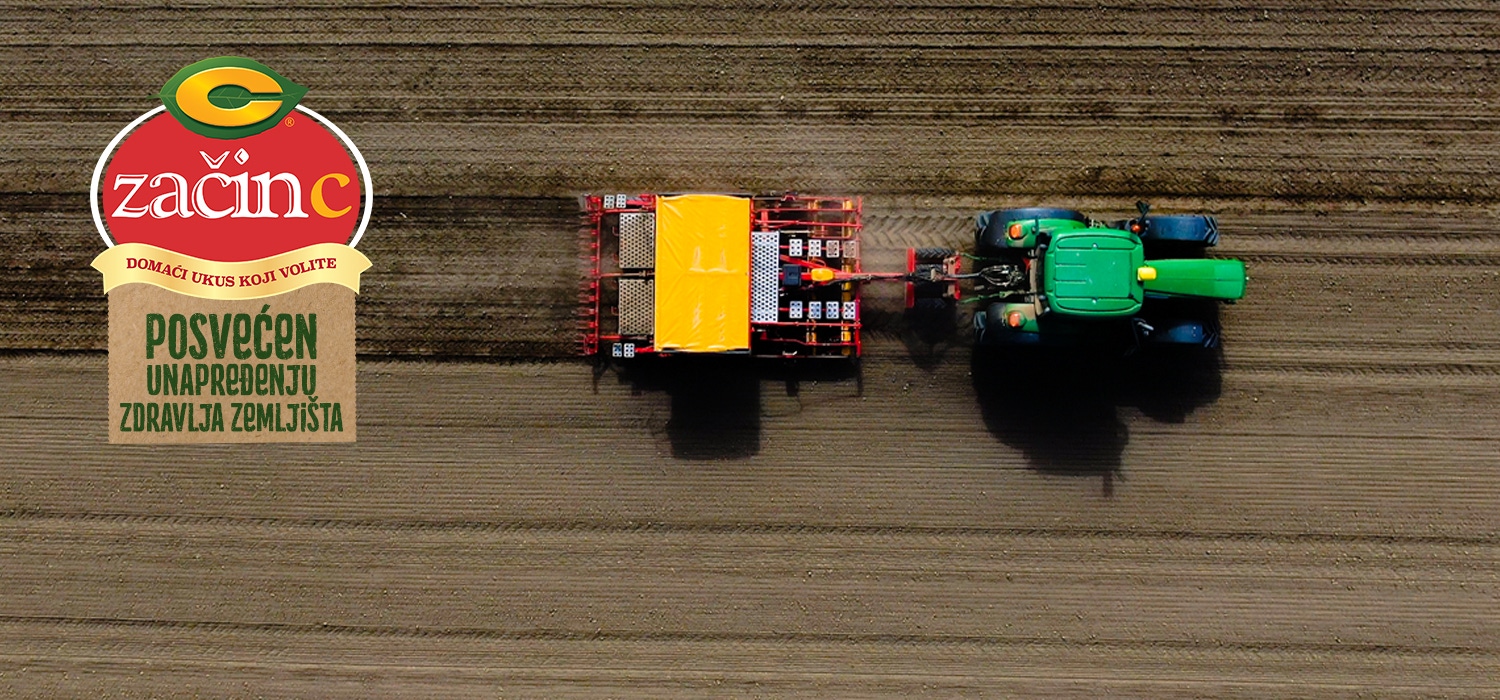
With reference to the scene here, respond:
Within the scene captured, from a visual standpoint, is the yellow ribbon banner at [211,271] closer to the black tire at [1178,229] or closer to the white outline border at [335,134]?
the white outline border at [335,134]

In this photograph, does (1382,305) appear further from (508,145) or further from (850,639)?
(508,145)

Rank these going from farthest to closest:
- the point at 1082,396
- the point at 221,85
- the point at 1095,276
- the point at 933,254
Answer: the point at 221,85, the point at 1082,396, the point at 933,254, the point at 1095,276

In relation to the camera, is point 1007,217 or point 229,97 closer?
point 1007,217

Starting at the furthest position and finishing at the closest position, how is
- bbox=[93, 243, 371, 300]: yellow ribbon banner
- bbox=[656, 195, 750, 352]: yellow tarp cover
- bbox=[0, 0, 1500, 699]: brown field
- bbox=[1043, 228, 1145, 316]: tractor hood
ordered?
bbox=[93, 243, 371, 300]: yellow ribbon banner
bbox=[0, 0, 1500, 699]: brown field
bbox=[656, 195, 750, 352]: yellow tarp cover
bbox=[1043, 228, 1145, 316]: tractor hood

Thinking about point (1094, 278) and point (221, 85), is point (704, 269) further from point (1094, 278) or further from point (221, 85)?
point (221, 85)

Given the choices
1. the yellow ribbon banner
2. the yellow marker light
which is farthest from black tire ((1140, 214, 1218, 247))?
the yellow marker light

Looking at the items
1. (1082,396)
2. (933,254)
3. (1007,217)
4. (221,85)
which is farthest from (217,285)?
(1082,396)

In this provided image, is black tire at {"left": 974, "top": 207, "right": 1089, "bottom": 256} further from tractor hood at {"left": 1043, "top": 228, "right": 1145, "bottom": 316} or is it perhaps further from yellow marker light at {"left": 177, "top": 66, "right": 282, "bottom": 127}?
yellow marker light at {"left": 177, "top": 66, "right": 282, "bottom": 127}
